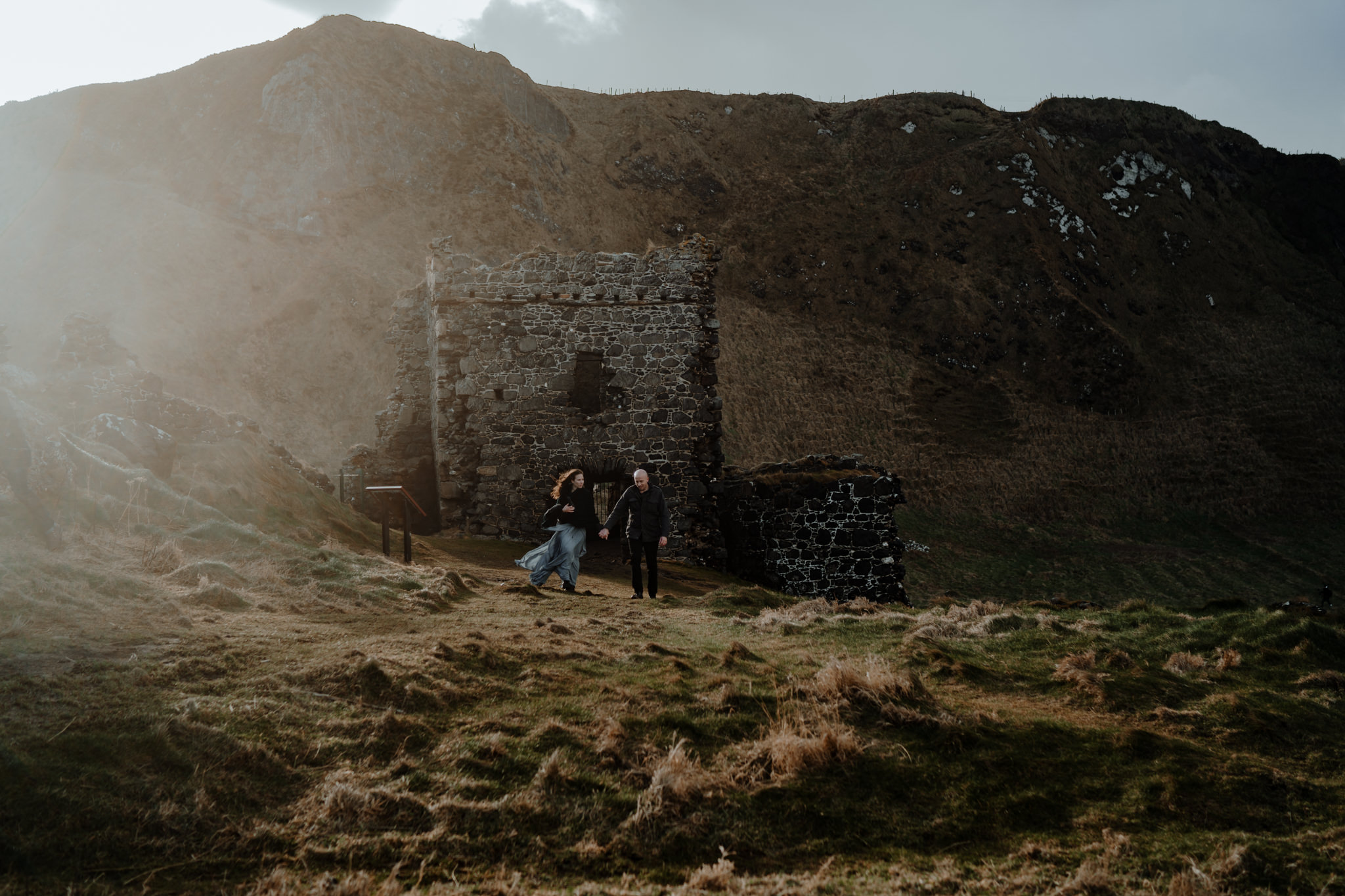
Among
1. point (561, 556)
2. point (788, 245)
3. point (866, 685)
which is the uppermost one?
point (788, 245)

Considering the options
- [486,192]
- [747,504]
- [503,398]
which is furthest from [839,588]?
[486,192]

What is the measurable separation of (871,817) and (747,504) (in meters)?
13.9

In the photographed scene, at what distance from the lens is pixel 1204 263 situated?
59938mm

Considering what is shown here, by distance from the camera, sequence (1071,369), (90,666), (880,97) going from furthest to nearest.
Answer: (880,97), (1071,369), (90,666)

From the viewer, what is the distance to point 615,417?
717 inches

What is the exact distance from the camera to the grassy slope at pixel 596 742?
3812mm

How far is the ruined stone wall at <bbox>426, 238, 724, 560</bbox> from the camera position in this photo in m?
17.8

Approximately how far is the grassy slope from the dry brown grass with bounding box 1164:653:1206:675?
0.13 meters

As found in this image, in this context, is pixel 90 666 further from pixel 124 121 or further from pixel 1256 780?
pixel 124 121

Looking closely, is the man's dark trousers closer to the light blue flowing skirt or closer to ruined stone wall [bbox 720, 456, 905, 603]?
the light blue flowing skirt

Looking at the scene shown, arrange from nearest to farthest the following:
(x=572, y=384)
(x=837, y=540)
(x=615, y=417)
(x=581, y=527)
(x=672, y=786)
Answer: (x=672, y=786)
(x=581, y=527)
(x=837, y=540)
(x=572, y=384)
(x=615, y=417)

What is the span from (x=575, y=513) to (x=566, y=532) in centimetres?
31

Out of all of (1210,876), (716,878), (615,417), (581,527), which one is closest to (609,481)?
(615,417)

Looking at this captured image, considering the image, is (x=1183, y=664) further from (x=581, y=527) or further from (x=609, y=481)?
(x=609, y=481)
